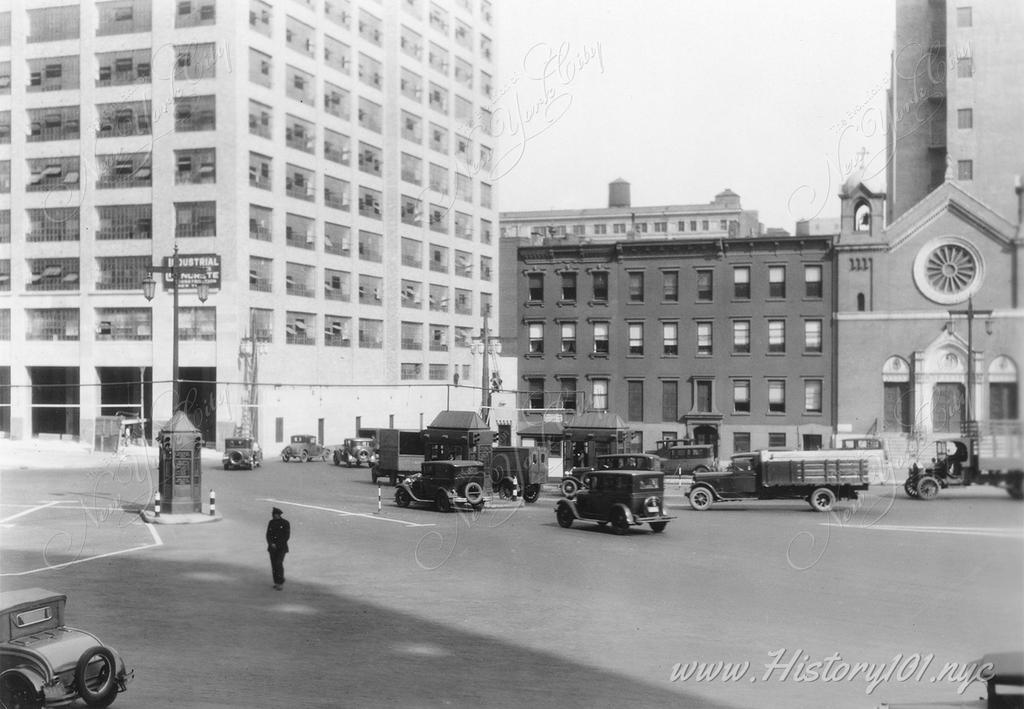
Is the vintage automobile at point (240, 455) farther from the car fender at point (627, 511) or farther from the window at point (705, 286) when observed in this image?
the window at point (705, 286)

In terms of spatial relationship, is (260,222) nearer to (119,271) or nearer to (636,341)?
(119,271)

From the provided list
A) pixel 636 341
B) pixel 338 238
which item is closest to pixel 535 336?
pixel 636 341

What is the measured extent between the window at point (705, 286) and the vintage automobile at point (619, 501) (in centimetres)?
514

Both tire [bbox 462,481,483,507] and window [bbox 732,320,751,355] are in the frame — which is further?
tire [bbox 462,481,483,507]

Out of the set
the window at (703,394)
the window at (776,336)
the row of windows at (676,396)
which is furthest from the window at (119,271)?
the window at (776,336)

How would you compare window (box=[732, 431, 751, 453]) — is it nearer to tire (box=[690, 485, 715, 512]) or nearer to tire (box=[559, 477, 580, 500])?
tire (box=[559, 477, 580, 500])

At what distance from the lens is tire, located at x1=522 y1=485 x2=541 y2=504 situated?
24672mm

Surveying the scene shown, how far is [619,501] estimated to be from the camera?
21375 millimetres

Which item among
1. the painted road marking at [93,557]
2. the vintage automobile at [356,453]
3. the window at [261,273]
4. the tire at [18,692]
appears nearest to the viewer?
the tire at [18,692]

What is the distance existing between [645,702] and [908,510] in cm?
1412

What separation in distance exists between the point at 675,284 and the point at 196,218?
18.7 m

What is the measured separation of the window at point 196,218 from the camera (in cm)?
2837

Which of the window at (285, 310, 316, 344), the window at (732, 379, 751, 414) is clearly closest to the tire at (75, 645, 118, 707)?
the window at (285, 310, 316, 344)

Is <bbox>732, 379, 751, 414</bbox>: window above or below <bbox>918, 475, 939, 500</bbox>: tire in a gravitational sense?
above
